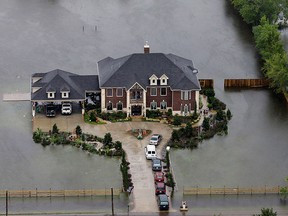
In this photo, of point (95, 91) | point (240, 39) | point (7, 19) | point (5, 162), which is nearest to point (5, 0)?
point (7, 19)

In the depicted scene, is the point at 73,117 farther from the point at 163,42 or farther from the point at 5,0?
the point at 5,0

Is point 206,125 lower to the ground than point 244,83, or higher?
lower

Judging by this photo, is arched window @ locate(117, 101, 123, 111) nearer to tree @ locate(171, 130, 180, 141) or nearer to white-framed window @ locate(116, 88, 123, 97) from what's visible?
white-framed window @ locate(116, 88, 123, 97)

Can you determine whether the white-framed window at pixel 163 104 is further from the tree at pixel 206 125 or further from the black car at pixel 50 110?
the black car at pixel 50 110

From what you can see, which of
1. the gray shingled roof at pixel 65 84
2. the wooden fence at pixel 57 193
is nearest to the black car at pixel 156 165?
the wooden fence at pixel 57 193

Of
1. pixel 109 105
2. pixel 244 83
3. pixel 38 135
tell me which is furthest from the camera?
pixel 244 83

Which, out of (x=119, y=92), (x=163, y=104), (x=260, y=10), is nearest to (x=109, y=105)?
(x=119, y=92)

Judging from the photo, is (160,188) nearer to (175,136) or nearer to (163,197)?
(163,197)
